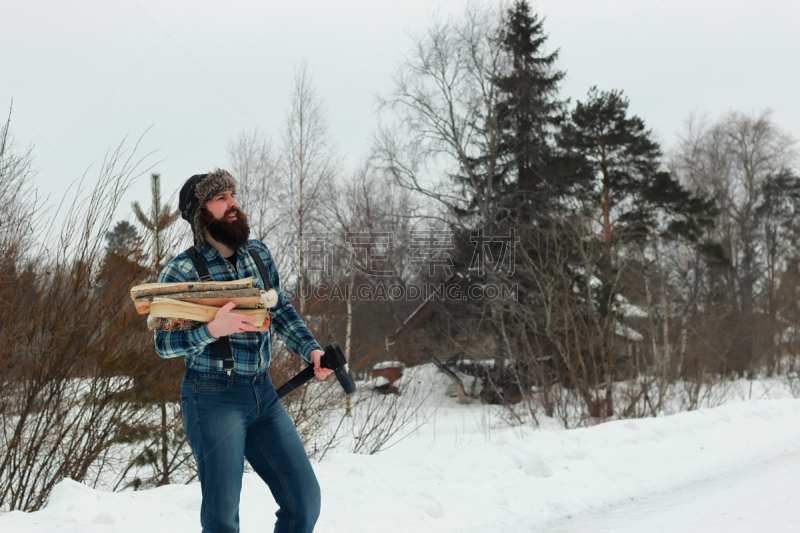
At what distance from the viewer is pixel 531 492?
15.2 ft

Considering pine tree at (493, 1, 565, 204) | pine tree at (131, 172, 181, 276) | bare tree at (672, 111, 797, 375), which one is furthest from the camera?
bare tree at (672, 111, 797, 375)

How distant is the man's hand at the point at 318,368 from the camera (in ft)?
7.95

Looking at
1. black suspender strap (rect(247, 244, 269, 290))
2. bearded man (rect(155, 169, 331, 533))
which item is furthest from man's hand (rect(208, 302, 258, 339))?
black suspender strap (rect(247, 244, 269, 290))

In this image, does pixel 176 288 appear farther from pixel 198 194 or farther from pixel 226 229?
pixel 198 194

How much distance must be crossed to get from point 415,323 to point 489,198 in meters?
6.10

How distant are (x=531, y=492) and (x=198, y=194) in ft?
11.6

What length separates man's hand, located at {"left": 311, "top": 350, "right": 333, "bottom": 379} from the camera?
7.95 feet

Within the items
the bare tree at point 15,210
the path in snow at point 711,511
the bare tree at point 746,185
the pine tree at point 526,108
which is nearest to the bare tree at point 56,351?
the bare tree at point 15,210

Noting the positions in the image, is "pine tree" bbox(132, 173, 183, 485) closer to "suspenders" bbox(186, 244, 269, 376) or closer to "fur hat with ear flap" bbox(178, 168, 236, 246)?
"fur hat with ear flap" bbox(178, 168, 236, 246)

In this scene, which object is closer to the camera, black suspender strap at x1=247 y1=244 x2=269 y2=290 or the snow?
black suspender strap at x1=247 y1=244 x2=269 y2=290

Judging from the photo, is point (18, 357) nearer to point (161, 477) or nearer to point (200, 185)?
point (161, 477)

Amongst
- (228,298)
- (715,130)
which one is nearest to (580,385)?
(228,298)

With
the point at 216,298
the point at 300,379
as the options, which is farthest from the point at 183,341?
the point at 300,379

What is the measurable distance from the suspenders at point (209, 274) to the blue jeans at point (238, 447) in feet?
0.23
